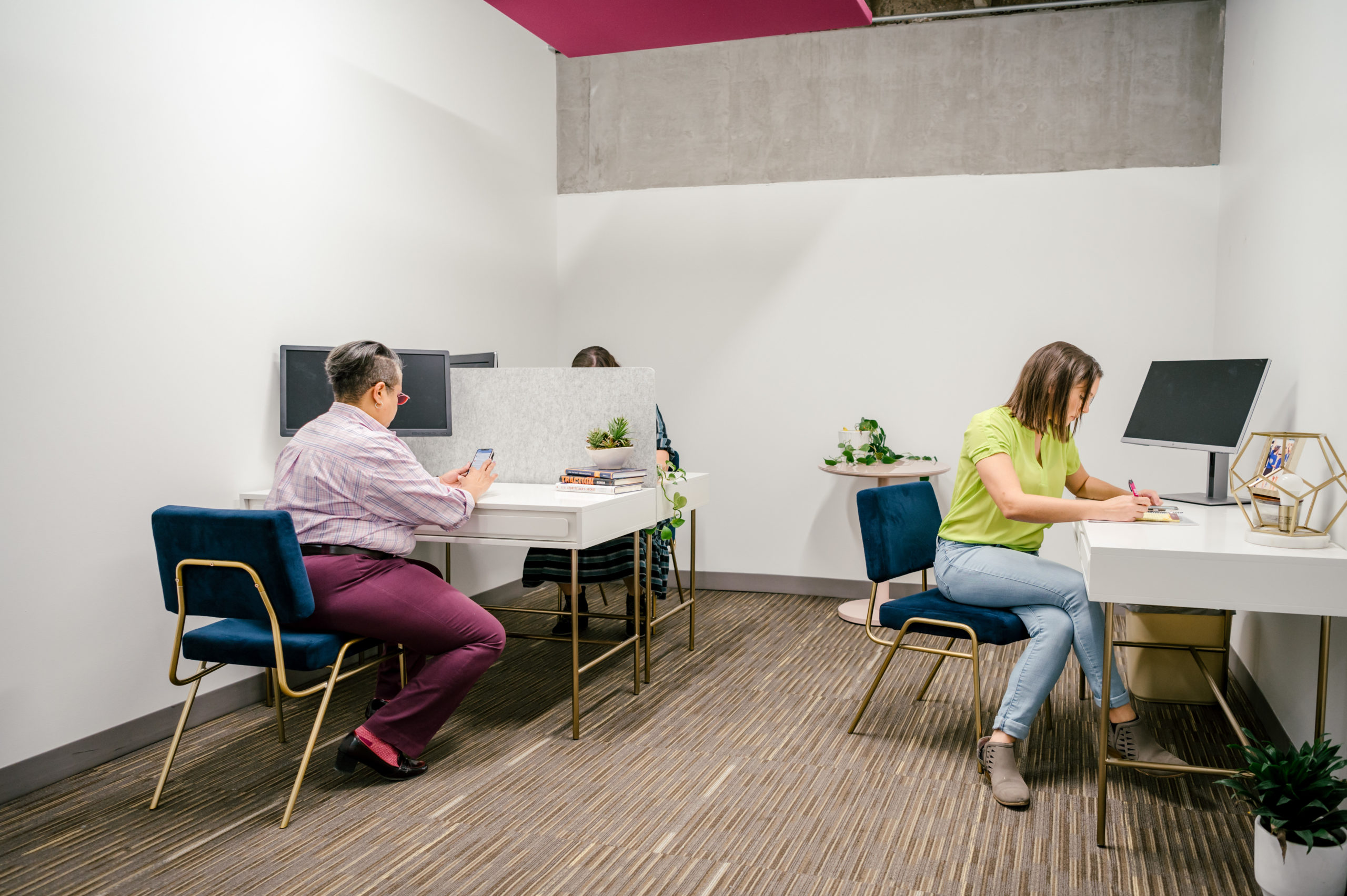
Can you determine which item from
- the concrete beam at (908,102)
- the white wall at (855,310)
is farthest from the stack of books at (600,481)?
the concrete beam at (908,102)

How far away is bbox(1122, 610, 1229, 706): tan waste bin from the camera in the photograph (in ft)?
11.1

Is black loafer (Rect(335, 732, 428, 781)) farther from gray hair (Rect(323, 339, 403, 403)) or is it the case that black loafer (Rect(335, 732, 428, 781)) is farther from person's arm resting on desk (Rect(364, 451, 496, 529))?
gray hair (Rect(323, 339, 403, 403))

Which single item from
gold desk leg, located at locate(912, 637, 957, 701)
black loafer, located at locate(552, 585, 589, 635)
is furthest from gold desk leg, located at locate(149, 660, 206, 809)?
gold desk leg, located at locate(912, 637, 957, 701)

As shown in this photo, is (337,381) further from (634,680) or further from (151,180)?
(634,680)

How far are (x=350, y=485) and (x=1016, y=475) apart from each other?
2028 millimetres

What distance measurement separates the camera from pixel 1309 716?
105 inches

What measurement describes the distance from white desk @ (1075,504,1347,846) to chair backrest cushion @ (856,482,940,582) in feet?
2.66

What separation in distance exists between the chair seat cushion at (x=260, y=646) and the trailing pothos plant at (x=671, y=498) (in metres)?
1.32

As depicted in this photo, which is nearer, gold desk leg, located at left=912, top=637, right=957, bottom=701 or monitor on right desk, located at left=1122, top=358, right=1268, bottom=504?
monitor on right desk, located at left=1122, top=358, right=1268, bottom=504

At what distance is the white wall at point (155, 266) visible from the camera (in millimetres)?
2705

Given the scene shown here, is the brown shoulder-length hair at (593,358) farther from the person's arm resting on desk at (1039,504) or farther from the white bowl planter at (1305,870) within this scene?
the white bowl planter at (1305,870)

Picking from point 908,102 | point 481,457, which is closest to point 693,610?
point 481,457

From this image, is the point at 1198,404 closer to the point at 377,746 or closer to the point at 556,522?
the point at 556,522

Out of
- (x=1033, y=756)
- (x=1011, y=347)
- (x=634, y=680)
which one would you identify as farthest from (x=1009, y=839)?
(x=1011, y=347)
